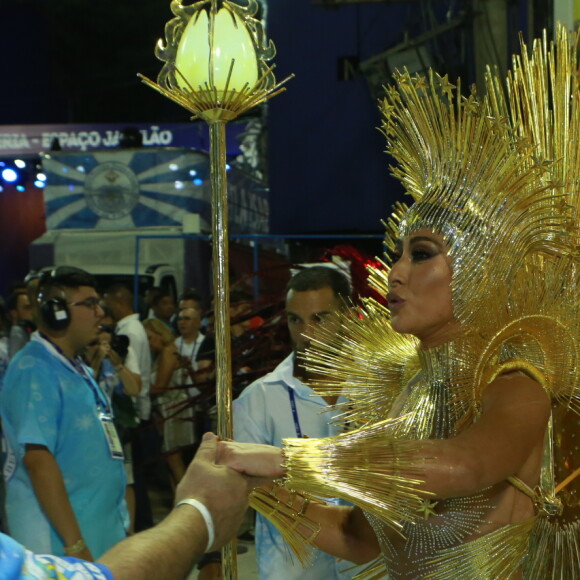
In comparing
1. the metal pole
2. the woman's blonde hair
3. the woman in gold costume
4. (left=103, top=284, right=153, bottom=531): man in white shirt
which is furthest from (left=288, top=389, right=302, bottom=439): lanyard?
the woman's blonde hair

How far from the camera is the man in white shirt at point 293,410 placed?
287 cm

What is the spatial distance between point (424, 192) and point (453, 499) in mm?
721

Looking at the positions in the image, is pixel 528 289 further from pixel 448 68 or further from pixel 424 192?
pixel 448 68

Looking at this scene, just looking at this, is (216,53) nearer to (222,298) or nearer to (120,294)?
(222,298)

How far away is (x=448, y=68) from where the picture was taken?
7898 mm

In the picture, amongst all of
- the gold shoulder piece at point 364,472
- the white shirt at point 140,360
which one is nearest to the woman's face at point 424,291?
the gold shoulder piece at point 364,472

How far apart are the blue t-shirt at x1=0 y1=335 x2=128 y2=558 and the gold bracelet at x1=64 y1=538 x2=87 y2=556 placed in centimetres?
7

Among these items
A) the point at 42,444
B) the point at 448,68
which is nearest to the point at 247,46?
the point at 42,444

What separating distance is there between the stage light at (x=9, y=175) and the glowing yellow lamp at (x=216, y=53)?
1394 cm

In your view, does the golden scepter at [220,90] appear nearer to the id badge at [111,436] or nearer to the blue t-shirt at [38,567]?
the blue t-shirt at [38,567]

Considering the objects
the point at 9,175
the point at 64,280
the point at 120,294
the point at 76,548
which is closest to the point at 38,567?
the point at 76,548

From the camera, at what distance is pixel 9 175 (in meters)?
15.2

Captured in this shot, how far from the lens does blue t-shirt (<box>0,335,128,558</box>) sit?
318 cm

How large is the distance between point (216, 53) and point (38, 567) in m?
1.18
